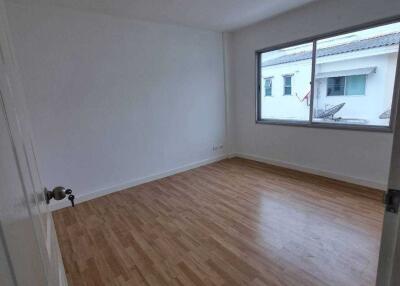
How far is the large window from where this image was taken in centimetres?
276

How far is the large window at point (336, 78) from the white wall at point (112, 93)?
1190mm

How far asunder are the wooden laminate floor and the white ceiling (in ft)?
8.27

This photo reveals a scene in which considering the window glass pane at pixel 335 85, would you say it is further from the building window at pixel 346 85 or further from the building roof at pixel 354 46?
the building roof at pixel 354 46

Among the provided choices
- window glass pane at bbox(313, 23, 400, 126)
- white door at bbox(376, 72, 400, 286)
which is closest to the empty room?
window glass pane at bbox(313, 23, 400, 126)

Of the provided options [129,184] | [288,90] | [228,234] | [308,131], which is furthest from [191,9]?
[228,234]

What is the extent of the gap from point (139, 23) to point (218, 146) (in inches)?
103

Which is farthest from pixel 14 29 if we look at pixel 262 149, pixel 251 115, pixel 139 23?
pixel 262 149

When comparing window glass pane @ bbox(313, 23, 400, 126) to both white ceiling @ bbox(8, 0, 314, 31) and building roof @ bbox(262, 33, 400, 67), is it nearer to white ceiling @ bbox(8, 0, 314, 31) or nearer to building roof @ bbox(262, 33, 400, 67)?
building roof @ bbox(262, 33, 400, 67)

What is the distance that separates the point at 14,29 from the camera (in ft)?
7.91

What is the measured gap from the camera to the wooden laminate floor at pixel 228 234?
1679 millimetres

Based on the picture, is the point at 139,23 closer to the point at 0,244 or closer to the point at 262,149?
the point at 262,149

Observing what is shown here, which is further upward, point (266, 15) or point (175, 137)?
point (266, 15)

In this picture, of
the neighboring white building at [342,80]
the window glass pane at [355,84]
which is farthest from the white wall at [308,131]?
Result: the window glass pane at [355,84]

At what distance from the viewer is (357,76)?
3016 mm
